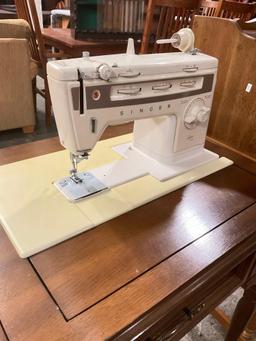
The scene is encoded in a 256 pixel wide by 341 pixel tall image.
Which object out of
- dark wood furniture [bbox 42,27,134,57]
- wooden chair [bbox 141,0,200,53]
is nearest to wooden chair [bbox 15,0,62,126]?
dark wood furniture [bbox 42,27,134,57]

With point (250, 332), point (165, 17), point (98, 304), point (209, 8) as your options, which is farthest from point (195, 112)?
point (209, 8)

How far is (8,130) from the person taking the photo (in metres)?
2.44

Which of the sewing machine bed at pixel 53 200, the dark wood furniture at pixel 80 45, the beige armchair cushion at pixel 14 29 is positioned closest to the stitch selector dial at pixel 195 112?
the sewing machine bed at pixel 53 200

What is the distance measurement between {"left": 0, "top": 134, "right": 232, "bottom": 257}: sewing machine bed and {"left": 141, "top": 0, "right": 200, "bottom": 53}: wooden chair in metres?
1.18

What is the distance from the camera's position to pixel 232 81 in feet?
3.24

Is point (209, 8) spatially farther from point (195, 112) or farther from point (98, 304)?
point (98, 304)

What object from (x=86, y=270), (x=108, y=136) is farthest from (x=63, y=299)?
(x=108, y=136)

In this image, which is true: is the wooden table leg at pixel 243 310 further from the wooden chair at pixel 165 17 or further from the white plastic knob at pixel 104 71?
the wooden chair at pixel 165 17

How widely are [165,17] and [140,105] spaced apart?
1319 millimetres

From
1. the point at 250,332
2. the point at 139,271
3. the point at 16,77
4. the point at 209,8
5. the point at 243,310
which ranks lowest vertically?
the point at 250,332

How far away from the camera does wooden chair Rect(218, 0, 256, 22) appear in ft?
7.24

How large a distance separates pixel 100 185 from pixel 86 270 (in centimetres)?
25

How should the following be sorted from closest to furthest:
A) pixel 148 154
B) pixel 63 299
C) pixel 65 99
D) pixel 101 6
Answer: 1. pixel 63 299
2. pixel 65 99
3. pixel 148 154
4. pixel 101 6

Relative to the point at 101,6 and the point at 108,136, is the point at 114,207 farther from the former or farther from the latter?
the point at 101,6
